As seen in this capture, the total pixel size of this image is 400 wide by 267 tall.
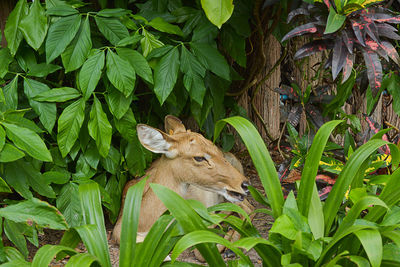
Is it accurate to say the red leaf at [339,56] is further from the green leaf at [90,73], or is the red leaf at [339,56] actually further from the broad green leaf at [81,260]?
the broad green leaf at [81,260]

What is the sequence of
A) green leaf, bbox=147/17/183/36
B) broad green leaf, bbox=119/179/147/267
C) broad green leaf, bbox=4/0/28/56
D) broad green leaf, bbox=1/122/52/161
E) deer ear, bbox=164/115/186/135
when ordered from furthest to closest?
deer ear, bbox=164/115/186/135
green leaf, bbox=147/17/183/36
broad green leaf, bbox=4/0/28/56
broad green leaf, bbox=1/122/52/161
broad green leaf, bbox=119/179/147/267

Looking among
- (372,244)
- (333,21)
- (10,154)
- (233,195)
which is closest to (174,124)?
(233,195)

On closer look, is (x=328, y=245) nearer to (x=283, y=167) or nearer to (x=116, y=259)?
(x=283, y=167)

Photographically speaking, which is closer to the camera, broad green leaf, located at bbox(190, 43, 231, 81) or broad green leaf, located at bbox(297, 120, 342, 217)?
broad green leaf, located at bbox(297, 120, 342, 217)

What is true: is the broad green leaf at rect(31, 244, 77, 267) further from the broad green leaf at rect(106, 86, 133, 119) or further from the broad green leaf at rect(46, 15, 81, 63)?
the broad green leaf at rect(46, 15, 81, 63)

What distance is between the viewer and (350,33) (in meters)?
3.08

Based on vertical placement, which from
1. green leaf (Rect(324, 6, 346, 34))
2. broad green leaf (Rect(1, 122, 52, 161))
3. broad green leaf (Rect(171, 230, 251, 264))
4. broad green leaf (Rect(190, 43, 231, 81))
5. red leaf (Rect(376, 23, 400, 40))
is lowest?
→ broad green leaf (Rect(171, 230, 251, 264))

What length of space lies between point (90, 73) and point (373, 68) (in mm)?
1675

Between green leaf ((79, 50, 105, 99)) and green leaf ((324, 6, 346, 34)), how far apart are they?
1361mm

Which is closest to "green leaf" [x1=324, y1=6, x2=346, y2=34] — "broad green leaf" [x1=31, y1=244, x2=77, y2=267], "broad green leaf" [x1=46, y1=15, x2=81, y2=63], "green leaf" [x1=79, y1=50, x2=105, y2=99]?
"green leaf" [x1=79, y1=50, x2=105, y2=99]

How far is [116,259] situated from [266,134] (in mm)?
2175

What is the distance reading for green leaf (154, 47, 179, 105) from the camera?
3424mm

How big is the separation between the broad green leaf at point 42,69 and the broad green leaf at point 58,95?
0.15 meters

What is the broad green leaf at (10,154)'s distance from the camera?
2953 mm
